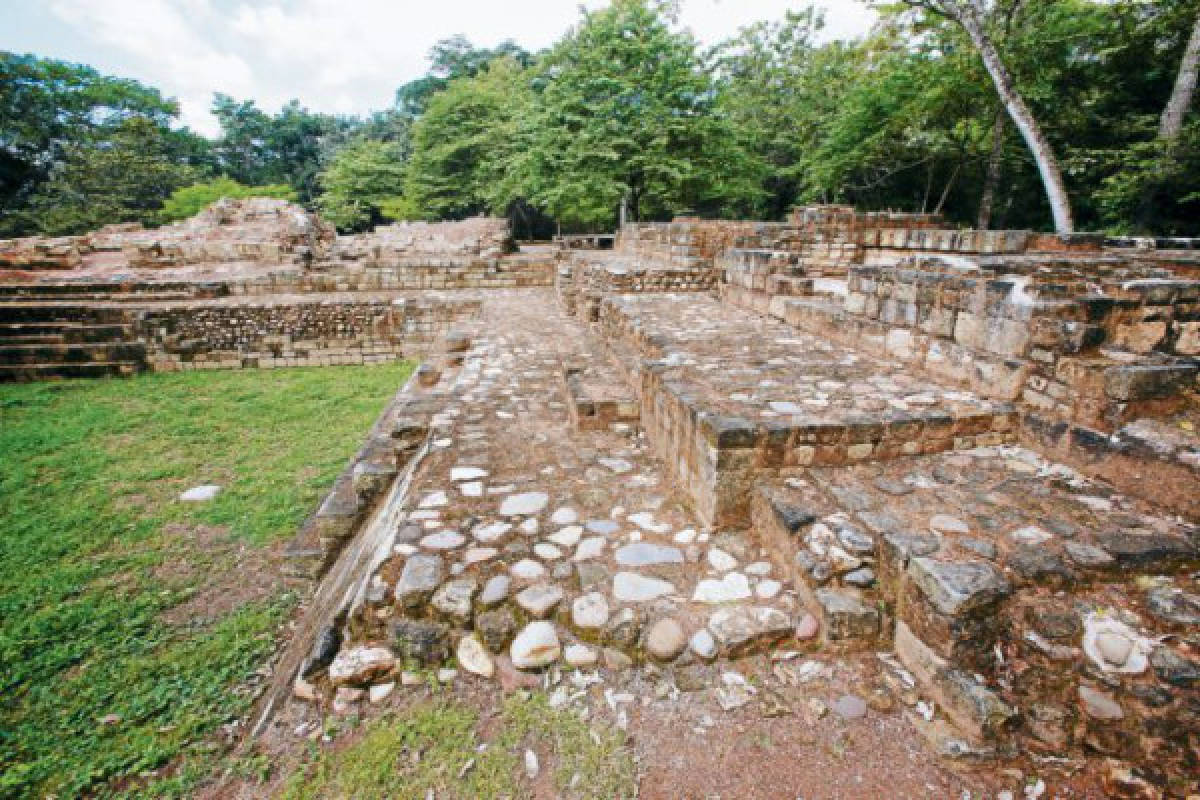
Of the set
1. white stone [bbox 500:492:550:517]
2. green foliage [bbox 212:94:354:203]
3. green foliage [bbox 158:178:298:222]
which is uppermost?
green foliage [bbox 212:94:354:203]

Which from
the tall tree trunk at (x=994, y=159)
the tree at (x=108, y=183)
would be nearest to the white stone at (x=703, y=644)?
the tall tree trunk at (x=994, y=159)

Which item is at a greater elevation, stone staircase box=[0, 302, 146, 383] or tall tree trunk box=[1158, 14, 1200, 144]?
tall tree trunk box=[1158, 14, 1200, 144]

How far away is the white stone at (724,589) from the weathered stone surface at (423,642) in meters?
0.96

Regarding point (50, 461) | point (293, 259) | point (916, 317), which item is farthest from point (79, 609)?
point (293, 259)

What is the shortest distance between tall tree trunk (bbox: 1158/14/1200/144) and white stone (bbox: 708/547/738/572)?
14.0 metres

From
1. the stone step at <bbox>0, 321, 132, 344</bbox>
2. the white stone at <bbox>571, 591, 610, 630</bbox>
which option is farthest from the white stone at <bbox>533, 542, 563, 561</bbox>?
the stone step at <bbox>0, 321, 132, 344</bbox>

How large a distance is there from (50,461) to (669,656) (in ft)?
21.3

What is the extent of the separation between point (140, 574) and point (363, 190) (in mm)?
30328

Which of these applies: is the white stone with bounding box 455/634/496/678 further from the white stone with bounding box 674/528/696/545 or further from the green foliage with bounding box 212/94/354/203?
the green foliage with bounding box 212/94/354/203

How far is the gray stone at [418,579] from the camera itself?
6.38ft

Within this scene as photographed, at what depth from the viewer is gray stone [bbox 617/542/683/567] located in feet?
7.07

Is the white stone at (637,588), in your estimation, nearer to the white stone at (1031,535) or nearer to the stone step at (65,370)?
the white stone at (1031,535)

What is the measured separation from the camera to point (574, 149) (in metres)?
12.9

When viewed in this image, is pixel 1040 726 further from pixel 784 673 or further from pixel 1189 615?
pixel 784 673
